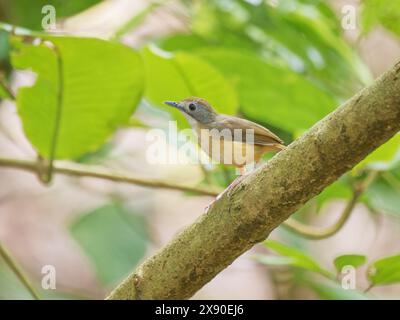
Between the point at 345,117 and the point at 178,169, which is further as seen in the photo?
the point at 178,169

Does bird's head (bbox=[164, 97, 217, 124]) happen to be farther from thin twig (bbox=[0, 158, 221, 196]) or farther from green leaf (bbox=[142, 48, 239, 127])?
thin twig (bbox=[0, 158, 221, 196])

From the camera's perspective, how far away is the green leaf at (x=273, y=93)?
98 cm

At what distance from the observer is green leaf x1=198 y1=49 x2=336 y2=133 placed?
0.98 metres

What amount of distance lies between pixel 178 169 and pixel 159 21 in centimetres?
76

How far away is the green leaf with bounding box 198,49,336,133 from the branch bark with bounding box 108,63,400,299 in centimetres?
34

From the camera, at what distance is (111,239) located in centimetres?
144

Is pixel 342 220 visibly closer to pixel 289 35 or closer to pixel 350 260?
pixel 350 260

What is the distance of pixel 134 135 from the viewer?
1.71 meters

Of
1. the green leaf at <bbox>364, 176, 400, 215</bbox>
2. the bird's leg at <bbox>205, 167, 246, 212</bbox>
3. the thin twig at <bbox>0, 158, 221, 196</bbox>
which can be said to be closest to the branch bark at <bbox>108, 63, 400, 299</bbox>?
the bird's leg at <bbox>205, 167, 246, 212</bbox>

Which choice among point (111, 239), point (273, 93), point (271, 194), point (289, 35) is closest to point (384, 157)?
point (273, 93)

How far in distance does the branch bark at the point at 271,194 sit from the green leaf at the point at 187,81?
211 mm

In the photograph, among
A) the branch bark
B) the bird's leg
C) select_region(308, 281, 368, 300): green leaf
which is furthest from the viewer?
select_region(308, 281, 368, 300): green leaf
